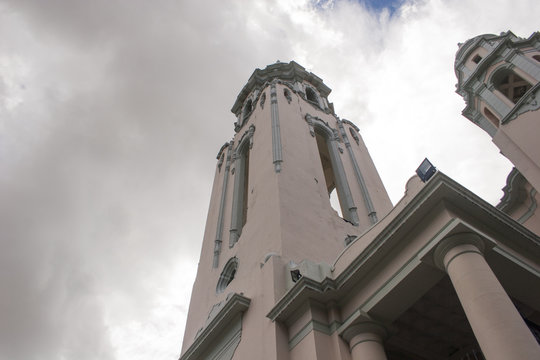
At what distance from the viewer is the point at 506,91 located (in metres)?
23.5

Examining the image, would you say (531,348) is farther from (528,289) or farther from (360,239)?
(360,239)

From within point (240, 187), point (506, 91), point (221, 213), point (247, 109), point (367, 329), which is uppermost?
point (247, 109)

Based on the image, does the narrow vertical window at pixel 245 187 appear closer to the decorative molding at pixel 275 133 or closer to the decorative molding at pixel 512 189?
the decorative molding at pixel 275 133

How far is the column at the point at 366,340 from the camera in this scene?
8.75 meters

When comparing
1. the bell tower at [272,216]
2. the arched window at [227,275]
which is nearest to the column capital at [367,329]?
the bell tower at [272,216]

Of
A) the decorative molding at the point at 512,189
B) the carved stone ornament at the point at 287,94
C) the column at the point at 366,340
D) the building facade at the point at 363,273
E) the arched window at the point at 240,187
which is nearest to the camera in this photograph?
the building facade at the point at 363,273

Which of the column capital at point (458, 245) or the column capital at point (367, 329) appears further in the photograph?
the column capital at point (367, 329)

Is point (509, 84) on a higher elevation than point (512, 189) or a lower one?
higher

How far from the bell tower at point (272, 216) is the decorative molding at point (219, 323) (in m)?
0.03

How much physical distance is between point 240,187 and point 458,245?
13707mm

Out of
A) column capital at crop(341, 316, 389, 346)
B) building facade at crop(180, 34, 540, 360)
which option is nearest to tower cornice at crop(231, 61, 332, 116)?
building facade at crop(180, 34, 540, 360)

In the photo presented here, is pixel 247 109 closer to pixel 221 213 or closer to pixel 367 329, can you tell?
pixel 221 213

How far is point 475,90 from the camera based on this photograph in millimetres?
24047

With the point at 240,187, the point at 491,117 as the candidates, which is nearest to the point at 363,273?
the point at 240,187
